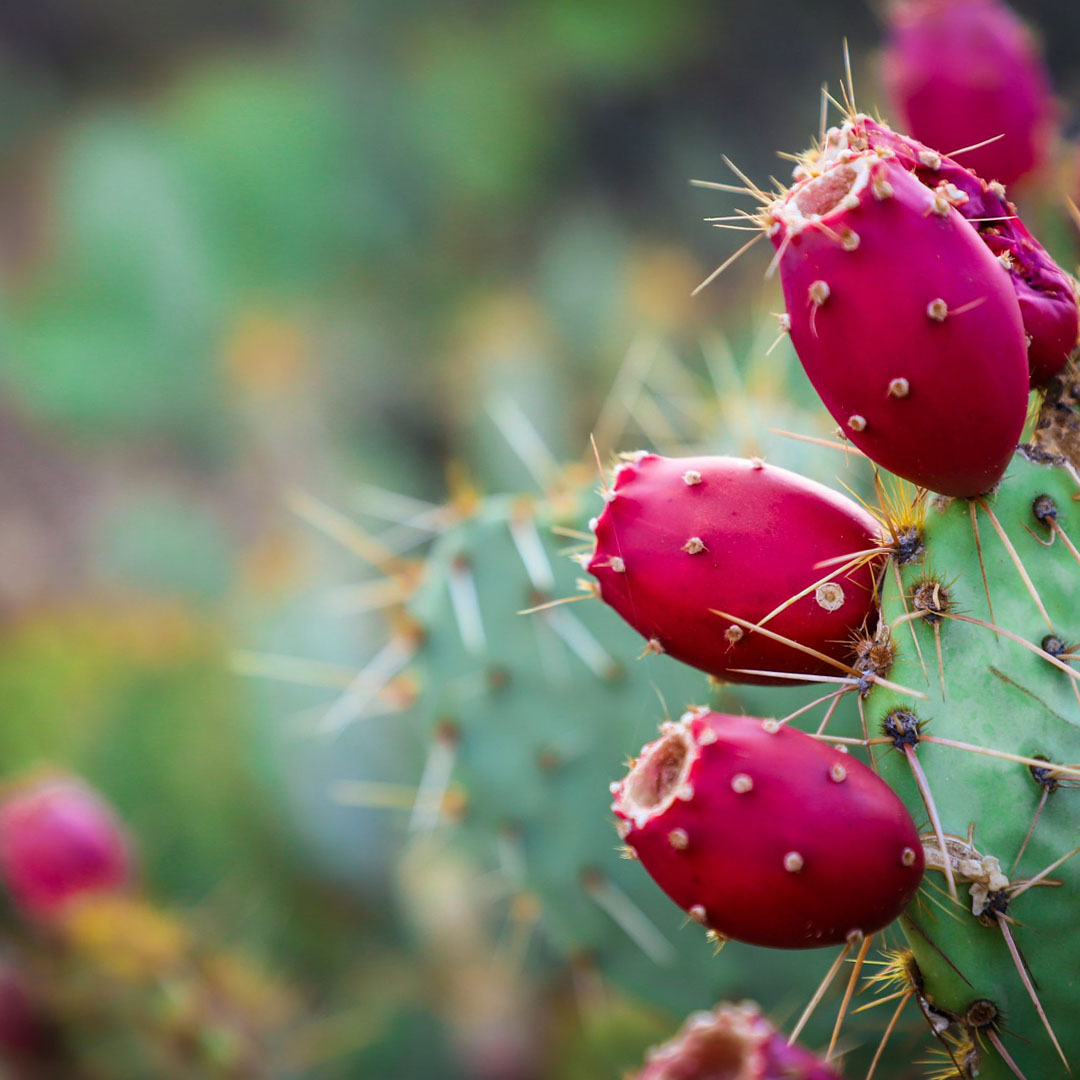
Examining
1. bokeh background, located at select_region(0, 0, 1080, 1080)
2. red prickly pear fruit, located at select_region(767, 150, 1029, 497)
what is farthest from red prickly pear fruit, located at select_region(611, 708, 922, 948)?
bokeh background, located at select_region(0, 0, 1080, 1080)

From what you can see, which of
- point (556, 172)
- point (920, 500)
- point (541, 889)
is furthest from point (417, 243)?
point (920, 500)

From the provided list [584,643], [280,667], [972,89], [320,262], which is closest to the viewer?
[972,89]

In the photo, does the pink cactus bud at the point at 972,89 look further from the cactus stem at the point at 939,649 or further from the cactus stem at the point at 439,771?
the cactus stem at the point at 439,771

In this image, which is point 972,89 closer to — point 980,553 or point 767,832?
point 980,553

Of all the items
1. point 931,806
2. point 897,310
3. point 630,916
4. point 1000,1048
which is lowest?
point 630,916

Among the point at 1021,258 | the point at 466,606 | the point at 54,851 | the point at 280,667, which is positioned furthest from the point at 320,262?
the point at 1021,258

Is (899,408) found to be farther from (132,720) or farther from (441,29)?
(441,29)

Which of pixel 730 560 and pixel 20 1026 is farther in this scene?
pixel 20 1026
